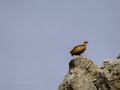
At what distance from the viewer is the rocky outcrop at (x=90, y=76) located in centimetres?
1634

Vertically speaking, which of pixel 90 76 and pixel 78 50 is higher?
pixel 78 50

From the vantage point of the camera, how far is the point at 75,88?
17047 millimetres

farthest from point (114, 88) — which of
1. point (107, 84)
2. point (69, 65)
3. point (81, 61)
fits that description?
point (69, 65)

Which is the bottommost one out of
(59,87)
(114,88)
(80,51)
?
(114,88)

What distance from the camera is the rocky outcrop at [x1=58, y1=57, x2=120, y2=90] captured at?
16344 millimetres

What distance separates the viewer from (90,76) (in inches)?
729

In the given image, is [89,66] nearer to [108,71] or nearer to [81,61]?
[81,61]

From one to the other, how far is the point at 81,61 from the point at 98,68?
2061 mm

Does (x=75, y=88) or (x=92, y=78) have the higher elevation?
A: (x=92, y=78)

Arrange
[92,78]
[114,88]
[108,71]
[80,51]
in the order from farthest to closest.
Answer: [80,51] < [92,78] < [108,71] < [114,88]

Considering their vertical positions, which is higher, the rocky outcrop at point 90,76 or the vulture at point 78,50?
the vulture at point 78,50

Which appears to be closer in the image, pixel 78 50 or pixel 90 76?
pixel 90 76

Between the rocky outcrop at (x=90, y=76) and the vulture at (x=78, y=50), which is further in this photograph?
the vulture at (x=78, y=50)

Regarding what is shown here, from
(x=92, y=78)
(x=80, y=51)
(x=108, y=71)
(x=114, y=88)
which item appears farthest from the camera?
(x=80, y=51)
